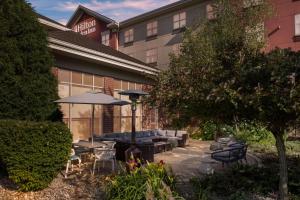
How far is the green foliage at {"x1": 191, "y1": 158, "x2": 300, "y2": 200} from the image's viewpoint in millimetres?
6680

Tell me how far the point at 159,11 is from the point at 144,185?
74.7ft

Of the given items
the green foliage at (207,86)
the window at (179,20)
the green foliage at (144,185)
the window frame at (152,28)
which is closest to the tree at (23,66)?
the green foliage at (144,185)

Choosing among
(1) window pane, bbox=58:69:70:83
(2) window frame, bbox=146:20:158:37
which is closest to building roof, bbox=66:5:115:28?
(2) window frame, bbox=146:20:158:37

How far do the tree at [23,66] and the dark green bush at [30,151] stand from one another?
1.53 meters

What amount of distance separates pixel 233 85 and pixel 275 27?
1810 cm

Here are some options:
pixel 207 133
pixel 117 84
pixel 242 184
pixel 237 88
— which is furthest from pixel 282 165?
pixel 207 133

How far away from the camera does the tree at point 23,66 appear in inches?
343

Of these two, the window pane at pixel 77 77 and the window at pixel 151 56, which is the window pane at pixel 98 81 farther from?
the window at pixel 151 56

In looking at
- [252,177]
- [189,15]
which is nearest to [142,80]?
[189,15]

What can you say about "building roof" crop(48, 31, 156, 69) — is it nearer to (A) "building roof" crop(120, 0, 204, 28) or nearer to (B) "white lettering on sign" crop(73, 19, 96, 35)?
(A) "building roof" crop(120, 0, 204, 28)

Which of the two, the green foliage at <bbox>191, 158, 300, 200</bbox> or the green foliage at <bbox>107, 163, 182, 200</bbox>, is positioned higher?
the green foliage at <bbox>107, 163, 182, 200</bbox>

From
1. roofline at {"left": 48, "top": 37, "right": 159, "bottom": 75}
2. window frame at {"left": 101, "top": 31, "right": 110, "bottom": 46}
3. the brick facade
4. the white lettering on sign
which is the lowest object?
the brick facade

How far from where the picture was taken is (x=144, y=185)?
19.0ft

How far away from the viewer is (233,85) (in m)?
5.20
